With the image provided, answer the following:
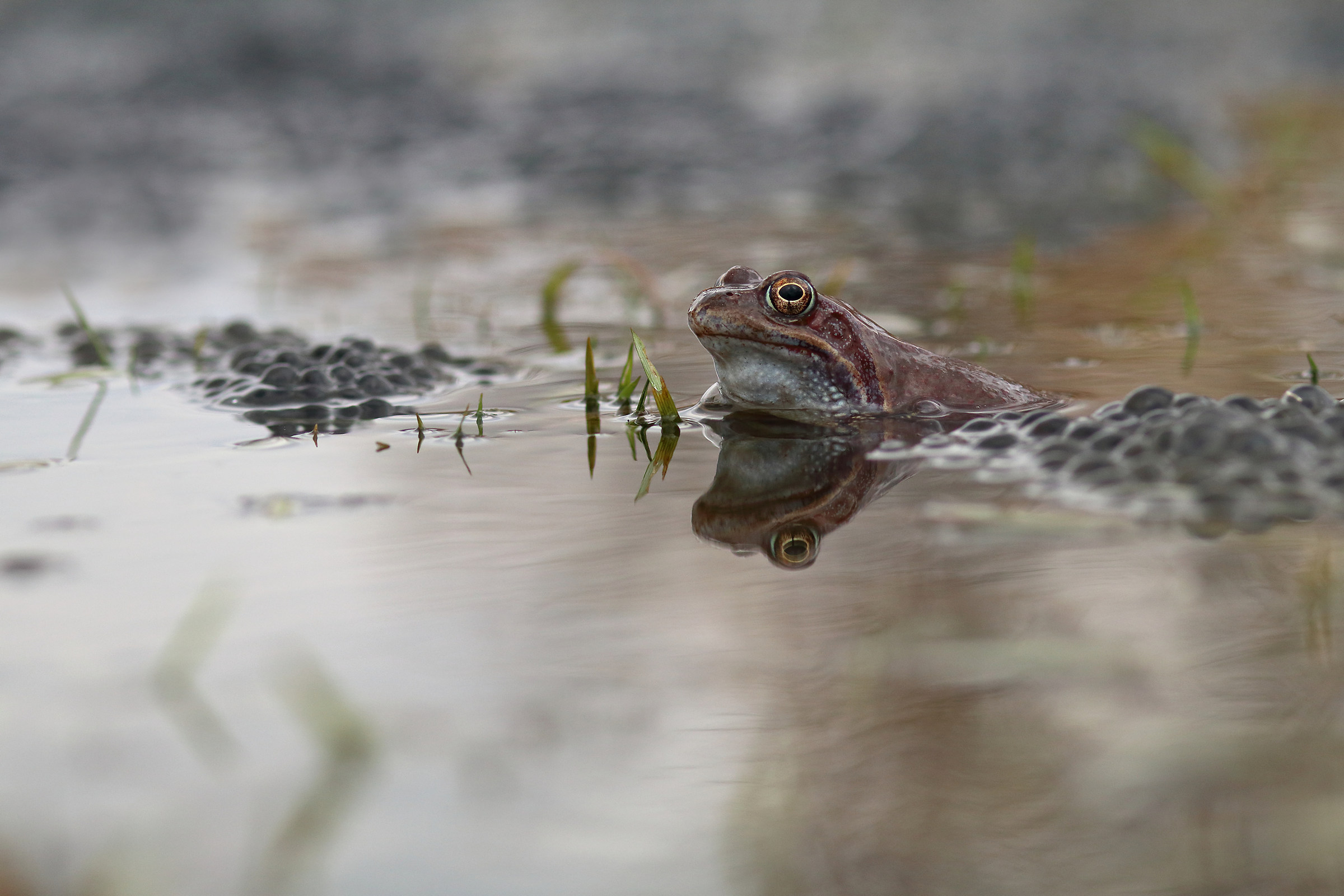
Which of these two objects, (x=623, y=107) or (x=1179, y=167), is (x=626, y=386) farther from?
(x=623, y=107)

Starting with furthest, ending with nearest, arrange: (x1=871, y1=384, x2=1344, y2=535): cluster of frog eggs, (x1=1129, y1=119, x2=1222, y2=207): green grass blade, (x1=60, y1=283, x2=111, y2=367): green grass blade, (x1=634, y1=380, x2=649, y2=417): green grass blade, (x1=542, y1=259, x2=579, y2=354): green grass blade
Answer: (x1=1129, y1=119, x2=1222, y2=207): green grass blade < (x1=542, y1=259, x2=579, y2=354): green grass blade < (x1=60, y1=283, x2=111, y2=367): green grass blade < (x1=634, y1=380, x2=649, y2=417): green grass blade < (x1=871, y1=384, x2=1344, y2=535): cluster of frog eggs

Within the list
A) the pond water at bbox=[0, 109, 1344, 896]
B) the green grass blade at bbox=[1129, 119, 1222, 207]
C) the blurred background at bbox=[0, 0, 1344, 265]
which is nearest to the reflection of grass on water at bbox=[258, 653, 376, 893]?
the pond water at bbox=[0, 109, 1344, 896]

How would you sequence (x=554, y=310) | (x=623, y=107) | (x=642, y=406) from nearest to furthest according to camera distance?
(x=642, y=406)
(x=554, y=310)
(x=623, y=107)

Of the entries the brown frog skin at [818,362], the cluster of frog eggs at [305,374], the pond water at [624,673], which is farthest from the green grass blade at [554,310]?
the brown frog skin at [818,362]

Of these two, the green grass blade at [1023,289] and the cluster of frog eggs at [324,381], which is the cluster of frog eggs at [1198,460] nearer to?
the cluster of frog eggs at [324,381]

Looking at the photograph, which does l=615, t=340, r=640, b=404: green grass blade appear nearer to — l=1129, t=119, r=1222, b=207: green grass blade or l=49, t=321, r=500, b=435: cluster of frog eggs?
l=49, t=321, r=500, b=435: cluster of frog eggs

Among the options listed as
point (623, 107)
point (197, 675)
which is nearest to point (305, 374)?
point (197, 675)
